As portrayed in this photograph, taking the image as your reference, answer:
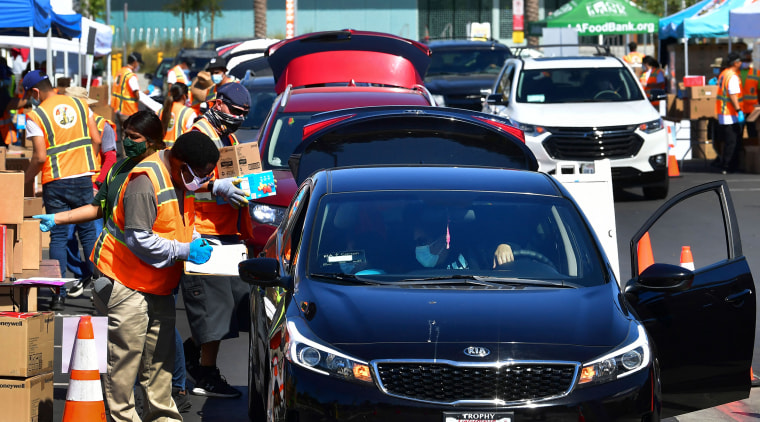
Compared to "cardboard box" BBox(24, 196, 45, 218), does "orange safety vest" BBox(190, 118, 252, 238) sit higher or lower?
higher

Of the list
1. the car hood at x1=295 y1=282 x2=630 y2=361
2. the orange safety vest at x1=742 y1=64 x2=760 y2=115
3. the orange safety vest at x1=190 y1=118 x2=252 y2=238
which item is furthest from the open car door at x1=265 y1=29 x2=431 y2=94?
the orange safety vest at x1=742 y1=64 x2=760 y2=115

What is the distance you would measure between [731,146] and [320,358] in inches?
670

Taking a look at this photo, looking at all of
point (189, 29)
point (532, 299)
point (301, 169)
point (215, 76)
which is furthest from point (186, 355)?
point (189, 29)

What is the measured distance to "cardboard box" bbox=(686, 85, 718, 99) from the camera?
856 inches

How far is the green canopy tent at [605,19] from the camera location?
3409 cm

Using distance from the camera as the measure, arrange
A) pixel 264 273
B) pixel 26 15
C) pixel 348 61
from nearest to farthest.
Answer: pixel 264 273 → pixel 348 61 → pixel 26 15

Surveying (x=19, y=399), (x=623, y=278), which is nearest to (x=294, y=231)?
(x=19, y=399)

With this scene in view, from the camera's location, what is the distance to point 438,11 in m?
68.6

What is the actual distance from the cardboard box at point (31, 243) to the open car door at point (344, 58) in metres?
6.21

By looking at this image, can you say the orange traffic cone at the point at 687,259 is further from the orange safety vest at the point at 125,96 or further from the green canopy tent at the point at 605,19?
the green canopy tent at the point at 605,19

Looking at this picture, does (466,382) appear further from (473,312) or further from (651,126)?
(651,126)

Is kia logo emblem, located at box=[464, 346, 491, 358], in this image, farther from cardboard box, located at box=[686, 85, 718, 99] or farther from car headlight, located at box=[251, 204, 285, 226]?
cardboard box, located at box=[686, 85, 718, 99]

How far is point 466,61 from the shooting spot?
2389 centimetres

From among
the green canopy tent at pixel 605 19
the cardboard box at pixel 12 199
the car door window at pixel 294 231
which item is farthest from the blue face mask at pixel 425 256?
the green canopy tent at pixel 605 19
